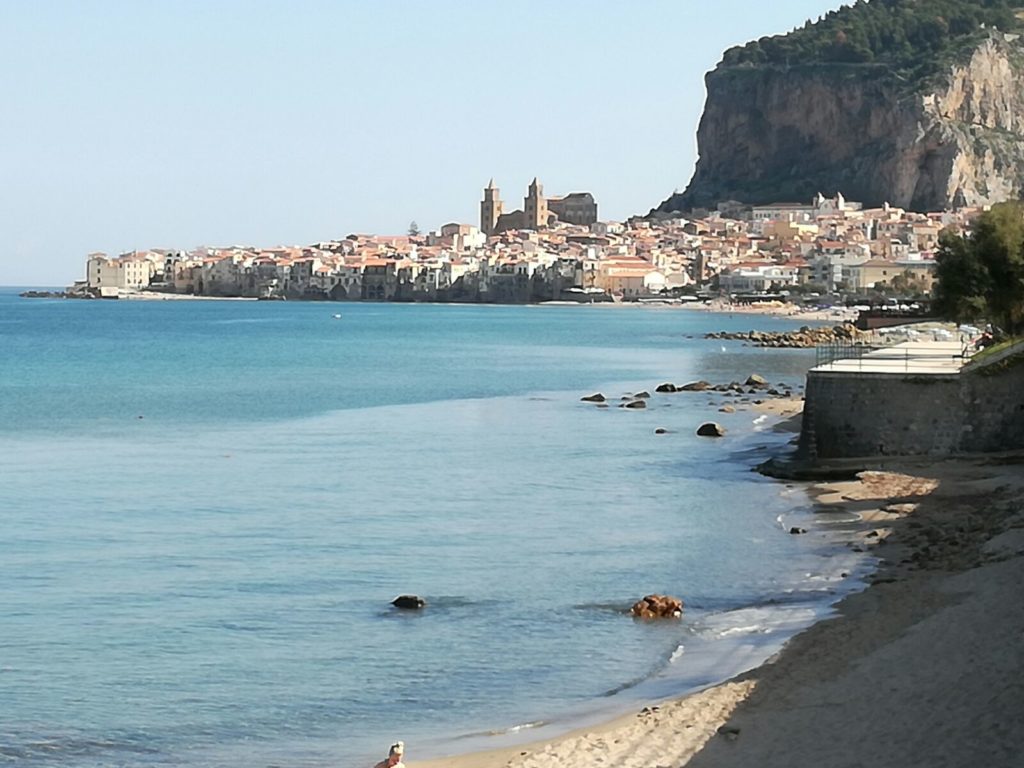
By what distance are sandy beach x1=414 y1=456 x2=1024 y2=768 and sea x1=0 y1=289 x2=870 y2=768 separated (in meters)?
0.63

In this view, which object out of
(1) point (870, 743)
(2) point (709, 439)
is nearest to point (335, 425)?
(2) point (709, 439)

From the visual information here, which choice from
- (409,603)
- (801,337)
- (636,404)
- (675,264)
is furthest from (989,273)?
(675,264)

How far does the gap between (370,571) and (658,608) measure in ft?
13.5

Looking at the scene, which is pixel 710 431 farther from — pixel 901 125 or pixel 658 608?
pixel 901 125

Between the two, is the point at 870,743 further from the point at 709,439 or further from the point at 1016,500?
the point at 709,439

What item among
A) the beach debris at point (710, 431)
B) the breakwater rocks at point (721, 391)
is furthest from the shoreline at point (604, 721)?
the breakwater rocks at point (721, 391)

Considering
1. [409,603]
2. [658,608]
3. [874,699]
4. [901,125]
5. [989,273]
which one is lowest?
[409,603]

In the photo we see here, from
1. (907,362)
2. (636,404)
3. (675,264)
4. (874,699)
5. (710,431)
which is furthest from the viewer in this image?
(675,264)

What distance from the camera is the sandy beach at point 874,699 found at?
1066 cm

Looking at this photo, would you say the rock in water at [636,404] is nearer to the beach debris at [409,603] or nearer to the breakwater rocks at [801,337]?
the breakwater rocks at [801,337]

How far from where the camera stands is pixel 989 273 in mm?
38969

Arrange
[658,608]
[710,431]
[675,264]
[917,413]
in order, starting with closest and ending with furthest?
[658,608], [917,413], [710,431], [675,264]

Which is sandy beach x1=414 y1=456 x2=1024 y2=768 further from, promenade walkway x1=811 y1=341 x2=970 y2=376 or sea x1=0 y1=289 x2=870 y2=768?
promenade walkway x1=811 y1=341 x2=970 y2=376

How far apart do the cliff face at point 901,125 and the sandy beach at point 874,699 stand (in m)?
167
